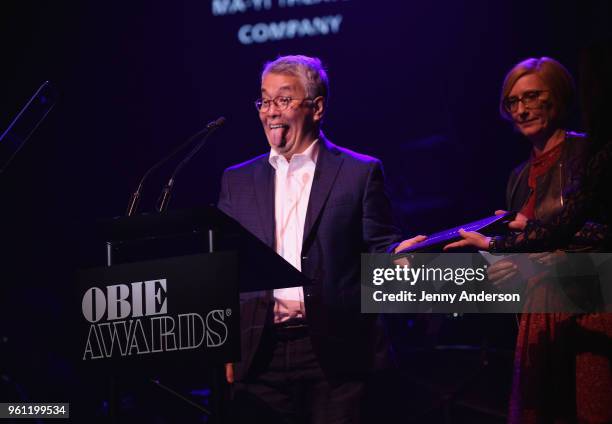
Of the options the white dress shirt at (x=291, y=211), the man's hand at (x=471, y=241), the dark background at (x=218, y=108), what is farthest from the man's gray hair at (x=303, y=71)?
the dark background at (x=218, y=108)

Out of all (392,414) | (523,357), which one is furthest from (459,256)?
(392,414)

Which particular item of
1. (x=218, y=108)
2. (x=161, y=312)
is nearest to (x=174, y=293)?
(x=161, y=312)

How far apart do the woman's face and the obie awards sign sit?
159 centimetres

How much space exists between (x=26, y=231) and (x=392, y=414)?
2.59 m

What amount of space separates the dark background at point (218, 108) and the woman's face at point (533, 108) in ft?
4.80

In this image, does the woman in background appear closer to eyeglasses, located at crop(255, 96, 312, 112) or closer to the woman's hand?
the woman's hand

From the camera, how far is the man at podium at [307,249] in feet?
9.18

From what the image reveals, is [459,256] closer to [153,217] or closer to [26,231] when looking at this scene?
[153,217]

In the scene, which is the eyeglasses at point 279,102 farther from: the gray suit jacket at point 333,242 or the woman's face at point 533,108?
the woman's face at point 533,108

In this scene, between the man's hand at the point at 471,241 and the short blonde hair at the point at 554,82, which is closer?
the man's hand at the point at 471,241

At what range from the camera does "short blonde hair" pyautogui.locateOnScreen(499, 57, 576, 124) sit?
3182 millimetres

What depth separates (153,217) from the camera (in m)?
2.27

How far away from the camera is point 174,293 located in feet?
7.59

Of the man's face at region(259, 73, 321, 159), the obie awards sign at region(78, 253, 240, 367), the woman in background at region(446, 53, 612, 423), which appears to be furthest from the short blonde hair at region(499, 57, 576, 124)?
the obie awards sign at region(78, 253, 240, 367)
